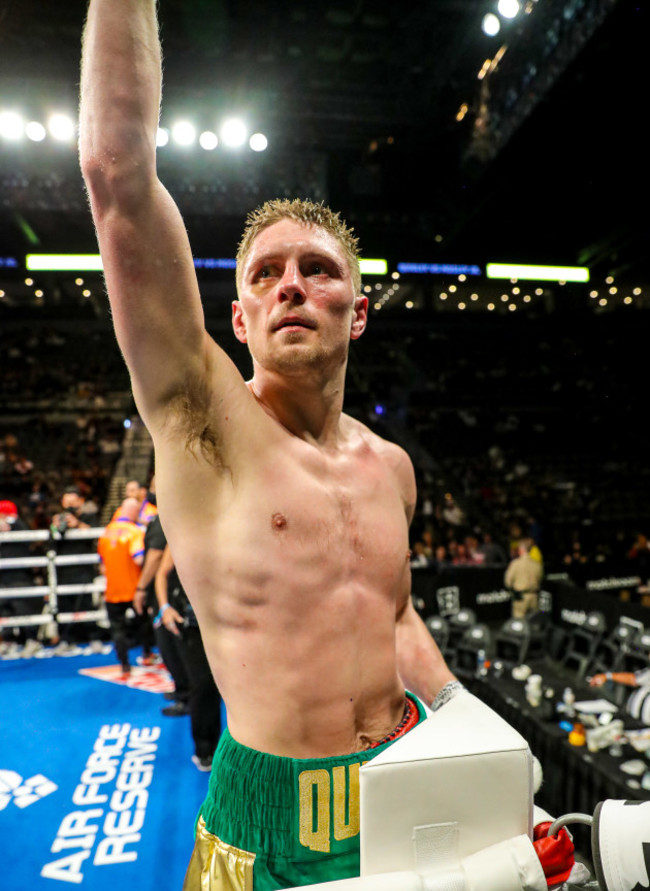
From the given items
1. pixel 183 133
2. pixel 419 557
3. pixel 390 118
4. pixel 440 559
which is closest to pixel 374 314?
pixel 390 118

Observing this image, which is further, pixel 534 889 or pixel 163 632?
pixel 163 632

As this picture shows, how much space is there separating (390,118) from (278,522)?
9172mm

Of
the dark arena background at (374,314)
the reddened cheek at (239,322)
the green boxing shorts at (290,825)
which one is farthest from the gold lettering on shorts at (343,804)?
the dark arena background at (374,314)

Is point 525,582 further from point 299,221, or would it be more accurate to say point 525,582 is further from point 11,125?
point 11,125

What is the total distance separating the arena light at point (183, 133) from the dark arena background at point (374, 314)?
3cm

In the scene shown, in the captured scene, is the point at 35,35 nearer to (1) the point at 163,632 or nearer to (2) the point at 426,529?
(1) the point at 163,632

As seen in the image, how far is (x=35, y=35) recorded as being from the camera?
23.1ft

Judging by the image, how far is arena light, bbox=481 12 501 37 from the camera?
19.2 feet

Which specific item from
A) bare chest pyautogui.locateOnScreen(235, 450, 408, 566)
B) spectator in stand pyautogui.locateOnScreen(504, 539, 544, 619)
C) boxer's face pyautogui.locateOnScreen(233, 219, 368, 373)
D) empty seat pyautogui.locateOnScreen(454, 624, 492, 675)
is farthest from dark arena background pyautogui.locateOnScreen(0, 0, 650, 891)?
bare chest pyautogui.locateOnScreen(235, 450, 408, 566)

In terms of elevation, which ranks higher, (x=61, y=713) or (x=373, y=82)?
(x=373, y=82)

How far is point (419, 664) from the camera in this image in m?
1.42

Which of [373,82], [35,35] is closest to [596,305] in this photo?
[373,82]

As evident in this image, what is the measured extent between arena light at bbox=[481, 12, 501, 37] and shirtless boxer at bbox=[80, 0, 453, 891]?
19.6 ft

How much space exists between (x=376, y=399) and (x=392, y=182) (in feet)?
20.1
